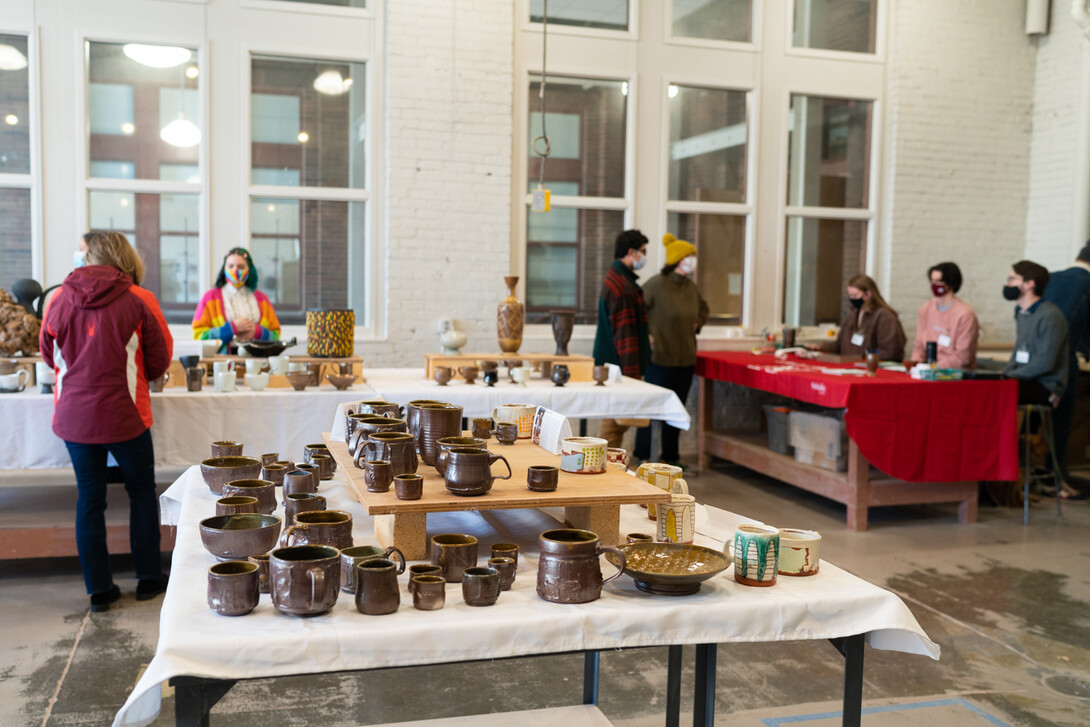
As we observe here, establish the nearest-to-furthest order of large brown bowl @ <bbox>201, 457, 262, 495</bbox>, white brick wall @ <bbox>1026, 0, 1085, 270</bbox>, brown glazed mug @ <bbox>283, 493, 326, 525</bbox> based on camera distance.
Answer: brown glazed mug @ <bbox>283, 493, 326, 525</bbox> < large brown bowl @ <bbox>201, 457, 262, 495</bbox> < white brick wall @ <bbox>1026, 0, 1085, 270</bbox>

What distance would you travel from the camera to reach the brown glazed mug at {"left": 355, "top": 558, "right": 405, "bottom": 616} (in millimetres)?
1611

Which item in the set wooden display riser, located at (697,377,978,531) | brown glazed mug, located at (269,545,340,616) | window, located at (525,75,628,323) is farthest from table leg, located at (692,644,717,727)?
window, located at (525,75,628,323)

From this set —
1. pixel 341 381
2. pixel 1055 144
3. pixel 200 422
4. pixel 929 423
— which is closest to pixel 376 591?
pixel 200 422

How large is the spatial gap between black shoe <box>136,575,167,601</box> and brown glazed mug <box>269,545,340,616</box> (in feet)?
8.67

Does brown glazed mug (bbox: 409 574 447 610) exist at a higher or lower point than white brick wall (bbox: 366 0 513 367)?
lower

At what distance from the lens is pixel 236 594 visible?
62.1 inches

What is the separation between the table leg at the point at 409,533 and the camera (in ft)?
6.36

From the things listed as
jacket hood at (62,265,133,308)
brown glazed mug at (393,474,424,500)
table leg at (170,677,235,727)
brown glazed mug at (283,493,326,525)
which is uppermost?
jacket hood at (62,265,133,308)

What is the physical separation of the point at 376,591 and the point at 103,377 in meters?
2.43

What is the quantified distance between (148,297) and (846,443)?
3.83 metres

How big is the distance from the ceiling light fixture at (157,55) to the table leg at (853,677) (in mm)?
6225

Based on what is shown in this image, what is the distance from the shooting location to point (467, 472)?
192 cm

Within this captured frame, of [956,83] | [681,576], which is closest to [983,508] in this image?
[956,83]

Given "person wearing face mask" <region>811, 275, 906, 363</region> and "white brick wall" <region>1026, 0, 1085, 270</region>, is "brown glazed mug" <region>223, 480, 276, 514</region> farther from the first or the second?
"white brick wall" <region>1026, 0, 1085, 270</region>
